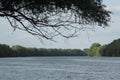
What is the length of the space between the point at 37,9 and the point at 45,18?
0.16 meters

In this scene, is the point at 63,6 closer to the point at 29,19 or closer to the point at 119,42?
the point at 29,19

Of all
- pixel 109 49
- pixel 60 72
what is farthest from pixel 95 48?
pixel 60 72

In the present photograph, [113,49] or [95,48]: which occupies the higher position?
[95,48]

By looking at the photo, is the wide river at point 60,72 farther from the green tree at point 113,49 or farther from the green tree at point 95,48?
the green tree at point 95,48

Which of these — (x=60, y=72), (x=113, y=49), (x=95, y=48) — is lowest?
(x=60, y=72)

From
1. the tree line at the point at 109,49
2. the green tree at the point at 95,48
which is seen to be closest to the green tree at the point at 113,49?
the tree line at the point at 109,49

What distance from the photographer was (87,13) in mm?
4945

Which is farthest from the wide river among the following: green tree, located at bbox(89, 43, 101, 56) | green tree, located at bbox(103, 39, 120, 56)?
green tree, located at bbox(89, 43, 101, 56)

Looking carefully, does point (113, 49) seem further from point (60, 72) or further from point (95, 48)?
point (60, 72)

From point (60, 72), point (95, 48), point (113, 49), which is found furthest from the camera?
point (95, 48)

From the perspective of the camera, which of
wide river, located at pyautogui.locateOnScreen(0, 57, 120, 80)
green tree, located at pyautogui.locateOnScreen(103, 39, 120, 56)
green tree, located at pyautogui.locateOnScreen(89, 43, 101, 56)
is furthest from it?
green tree, located at pyautogui.locateOnScreen(89, 43, 101, 56)

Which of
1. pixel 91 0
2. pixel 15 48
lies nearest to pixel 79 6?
pixel 91 0

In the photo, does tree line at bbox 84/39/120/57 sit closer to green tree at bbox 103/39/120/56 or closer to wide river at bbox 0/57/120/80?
green tree at bbox 103/39/120/56

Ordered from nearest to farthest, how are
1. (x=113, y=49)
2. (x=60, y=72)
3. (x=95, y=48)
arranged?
(x=60, y=72) < (x=113, y=49) < (x=95, y=48)
